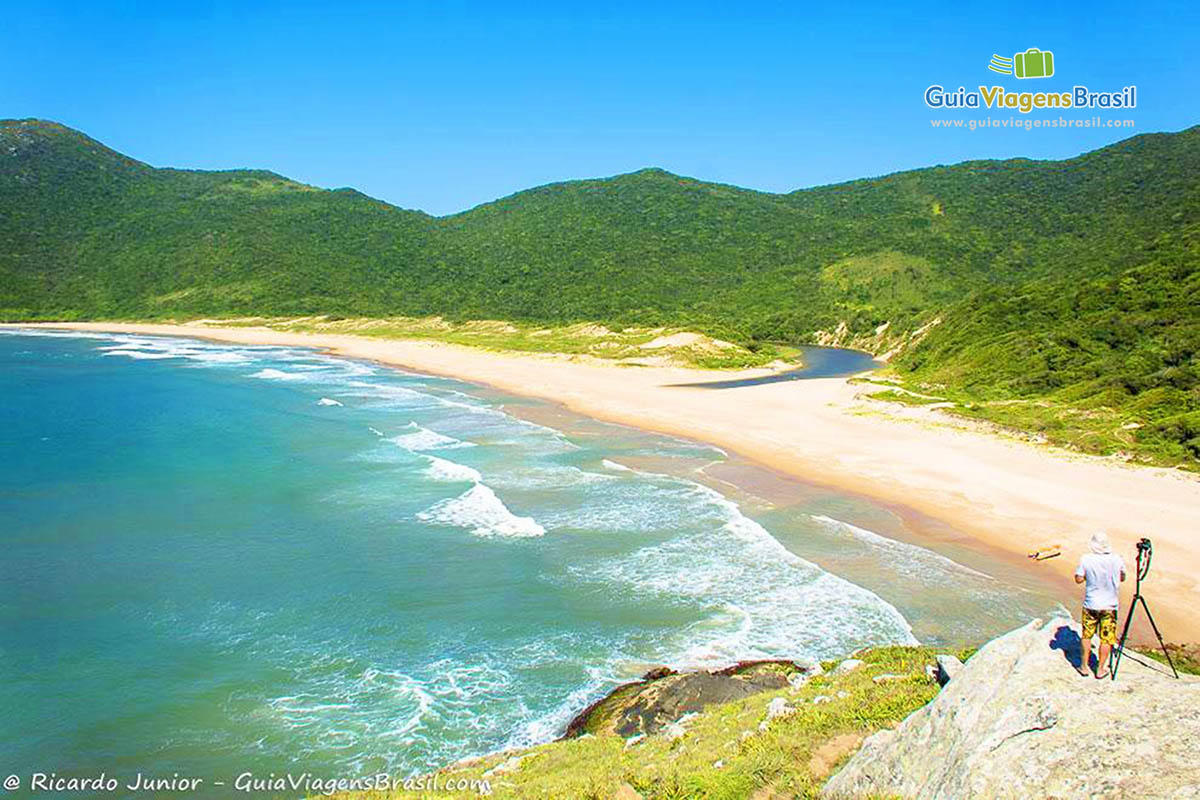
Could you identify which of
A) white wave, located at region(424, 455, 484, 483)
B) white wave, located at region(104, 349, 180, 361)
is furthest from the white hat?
white wave, located at region(104, 349, 180, 361)

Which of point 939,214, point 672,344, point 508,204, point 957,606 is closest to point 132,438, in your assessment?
point 957,606

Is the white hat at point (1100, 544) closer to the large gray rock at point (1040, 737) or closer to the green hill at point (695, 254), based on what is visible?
the large gray rock at point (1040, 737)

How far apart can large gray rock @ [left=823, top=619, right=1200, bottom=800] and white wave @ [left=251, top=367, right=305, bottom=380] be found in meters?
59.6

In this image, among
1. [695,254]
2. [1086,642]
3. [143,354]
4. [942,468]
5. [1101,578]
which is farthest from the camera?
[695,254]

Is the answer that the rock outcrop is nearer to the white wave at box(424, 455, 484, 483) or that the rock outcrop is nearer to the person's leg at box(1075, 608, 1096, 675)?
the person's leg at box(1075, 608, 1096, 675)

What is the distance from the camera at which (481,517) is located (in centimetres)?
2238

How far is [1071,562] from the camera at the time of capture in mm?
18641

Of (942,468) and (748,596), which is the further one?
(942,468)

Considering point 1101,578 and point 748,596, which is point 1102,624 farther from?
point 748,596

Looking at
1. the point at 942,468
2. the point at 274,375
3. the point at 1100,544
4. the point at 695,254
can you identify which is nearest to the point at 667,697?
the point at 1100,544

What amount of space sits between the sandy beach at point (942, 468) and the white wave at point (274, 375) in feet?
56.1

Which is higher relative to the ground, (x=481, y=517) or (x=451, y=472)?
(x=451, y=472)

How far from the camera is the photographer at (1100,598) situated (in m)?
6.90

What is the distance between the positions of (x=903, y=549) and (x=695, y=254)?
12136 cm
